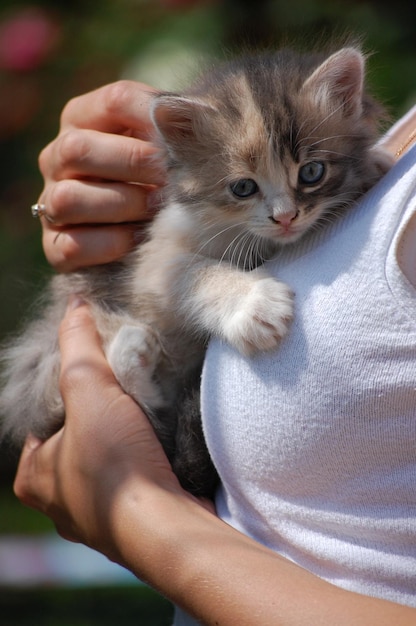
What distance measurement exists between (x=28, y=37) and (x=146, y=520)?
314cm

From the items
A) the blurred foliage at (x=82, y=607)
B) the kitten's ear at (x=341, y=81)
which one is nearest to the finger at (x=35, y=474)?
the kitten's ear at (x=341, y=81)

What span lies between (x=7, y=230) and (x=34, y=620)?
1.87 meters

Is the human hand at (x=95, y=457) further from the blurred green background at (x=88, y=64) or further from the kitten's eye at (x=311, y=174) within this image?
the blurred green background at (x=88, y=64)

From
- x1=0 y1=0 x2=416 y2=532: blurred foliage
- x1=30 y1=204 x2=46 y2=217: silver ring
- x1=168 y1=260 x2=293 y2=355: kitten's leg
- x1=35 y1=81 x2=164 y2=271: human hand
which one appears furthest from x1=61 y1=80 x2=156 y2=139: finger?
x1=0 y1=0 x2=416 y2=532: blurred foliage

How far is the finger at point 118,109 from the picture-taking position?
5.89 ft

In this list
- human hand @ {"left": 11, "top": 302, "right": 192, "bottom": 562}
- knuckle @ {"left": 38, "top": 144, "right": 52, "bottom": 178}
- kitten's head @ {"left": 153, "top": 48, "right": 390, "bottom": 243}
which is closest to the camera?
human hand @ {"left": 11, "top": 302, "right": 192, "bottom": 562}

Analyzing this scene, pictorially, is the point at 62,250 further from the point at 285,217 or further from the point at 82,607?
the point at 82,607

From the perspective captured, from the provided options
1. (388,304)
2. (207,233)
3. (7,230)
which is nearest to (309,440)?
(388,304)

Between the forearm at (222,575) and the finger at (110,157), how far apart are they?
76 cm

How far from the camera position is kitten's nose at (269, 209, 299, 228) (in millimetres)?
1534

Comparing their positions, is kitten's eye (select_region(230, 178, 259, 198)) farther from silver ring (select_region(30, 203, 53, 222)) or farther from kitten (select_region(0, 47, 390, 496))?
silver ring (select_region(30, 203, 53, 222))

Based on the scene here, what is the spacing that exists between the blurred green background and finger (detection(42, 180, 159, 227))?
1427 millimetres

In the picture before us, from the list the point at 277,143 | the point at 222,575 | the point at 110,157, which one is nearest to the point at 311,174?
the point at 277,143

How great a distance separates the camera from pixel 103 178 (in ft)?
5.96
